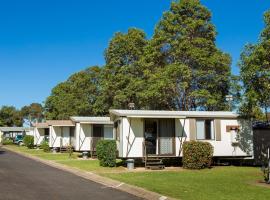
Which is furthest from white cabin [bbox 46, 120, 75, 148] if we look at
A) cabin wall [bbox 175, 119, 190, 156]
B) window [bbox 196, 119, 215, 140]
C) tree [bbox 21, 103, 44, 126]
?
tree [bbox 21, 103, 44, 126]

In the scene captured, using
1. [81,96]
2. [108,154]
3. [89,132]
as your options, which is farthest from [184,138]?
[81,96]

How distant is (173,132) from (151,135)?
53.7 inches

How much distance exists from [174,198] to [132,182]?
4.25 metres

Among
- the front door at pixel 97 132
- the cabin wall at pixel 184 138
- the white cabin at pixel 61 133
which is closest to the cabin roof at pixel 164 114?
the cabin wall at pixel 184 138

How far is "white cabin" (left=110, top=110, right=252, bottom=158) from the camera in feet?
78.5

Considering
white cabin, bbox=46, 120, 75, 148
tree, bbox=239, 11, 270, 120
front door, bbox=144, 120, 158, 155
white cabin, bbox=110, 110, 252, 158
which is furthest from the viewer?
white cabin, bbox=46, 120, 75, 148

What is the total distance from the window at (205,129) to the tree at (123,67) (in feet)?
56.5

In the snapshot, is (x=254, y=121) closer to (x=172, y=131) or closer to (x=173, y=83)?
(x=172, y=131)

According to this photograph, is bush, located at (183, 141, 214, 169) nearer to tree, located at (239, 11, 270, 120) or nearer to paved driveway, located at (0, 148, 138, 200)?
tree, located at (239, 11, 270, 120)

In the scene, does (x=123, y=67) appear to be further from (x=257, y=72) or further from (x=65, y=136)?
(x=257, y=72)

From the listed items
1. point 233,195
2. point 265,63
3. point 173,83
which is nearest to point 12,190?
point 233,195

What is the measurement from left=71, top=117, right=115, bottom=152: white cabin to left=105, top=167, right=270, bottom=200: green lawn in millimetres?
15515

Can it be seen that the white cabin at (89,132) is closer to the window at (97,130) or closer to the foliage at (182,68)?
the window at (97,130)

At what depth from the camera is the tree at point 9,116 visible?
116 metres
